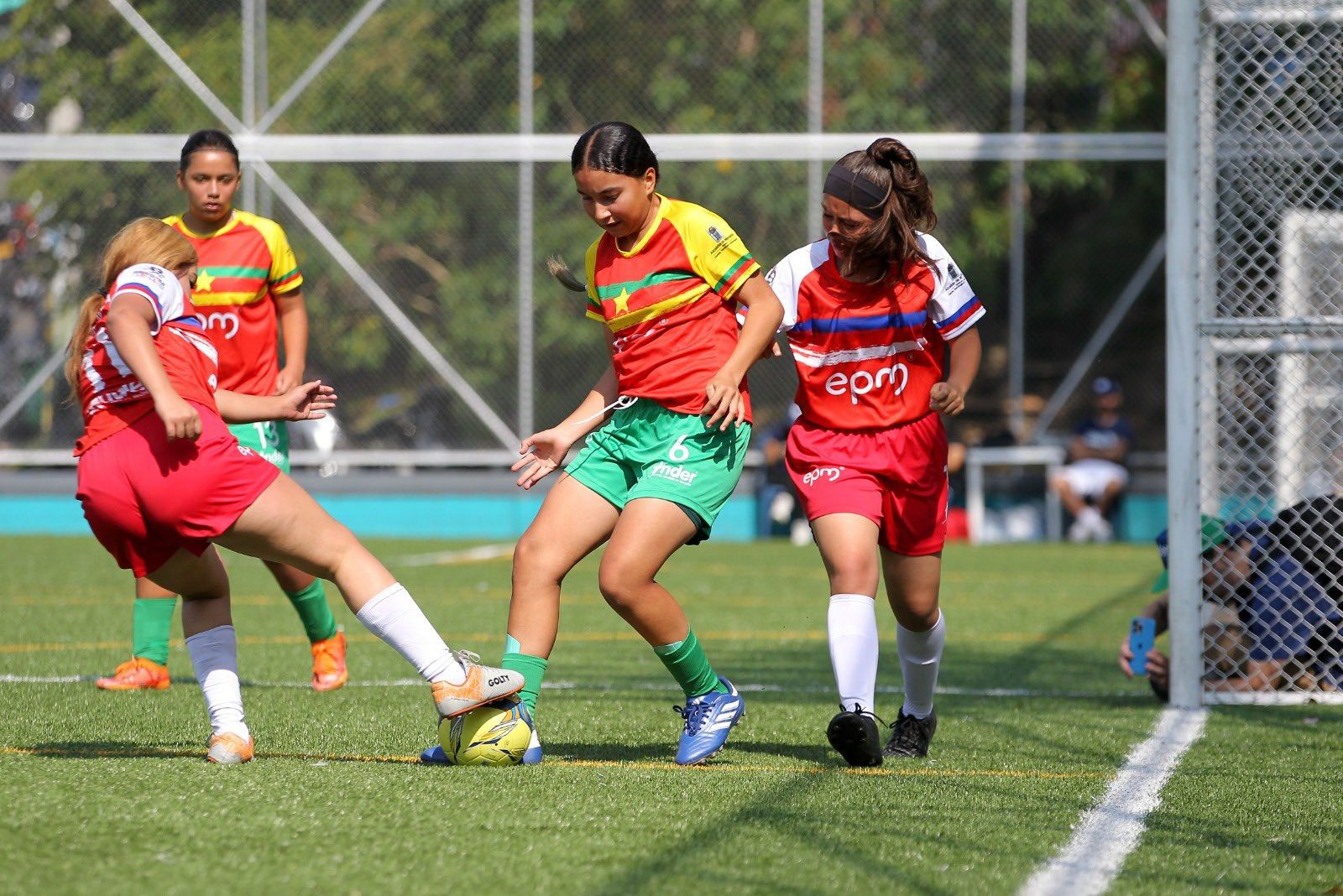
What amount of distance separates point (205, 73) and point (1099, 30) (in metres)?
8.88

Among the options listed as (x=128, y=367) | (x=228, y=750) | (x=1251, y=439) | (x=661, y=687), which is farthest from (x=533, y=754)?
(x=1251, y=439)

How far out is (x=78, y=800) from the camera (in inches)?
160

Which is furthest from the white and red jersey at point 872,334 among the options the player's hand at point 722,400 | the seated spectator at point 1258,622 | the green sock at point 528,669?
the seated spectator at point 1258,622

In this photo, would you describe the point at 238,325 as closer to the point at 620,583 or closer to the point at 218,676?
the point at 218,676

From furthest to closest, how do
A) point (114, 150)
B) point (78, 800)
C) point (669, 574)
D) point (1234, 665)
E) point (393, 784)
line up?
1. point (114, 150)
2. point (669, 574)
3. point (1234, 665)
4. point (393, 784)
5. point (78, 800)

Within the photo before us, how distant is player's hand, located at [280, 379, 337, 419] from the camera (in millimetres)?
4605

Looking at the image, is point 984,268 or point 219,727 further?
point 984,268

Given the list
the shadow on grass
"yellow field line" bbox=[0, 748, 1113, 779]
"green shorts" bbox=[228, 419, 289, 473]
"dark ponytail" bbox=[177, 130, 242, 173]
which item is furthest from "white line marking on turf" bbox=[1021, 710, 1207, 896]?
"dark ponytail" bbox=[177, 130, 242, 173]

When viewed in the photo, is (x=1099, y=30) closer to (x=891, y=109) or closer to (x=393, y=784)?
(x=891, y=109)

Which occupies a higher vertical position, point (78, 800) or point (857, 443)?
point (857, 443)

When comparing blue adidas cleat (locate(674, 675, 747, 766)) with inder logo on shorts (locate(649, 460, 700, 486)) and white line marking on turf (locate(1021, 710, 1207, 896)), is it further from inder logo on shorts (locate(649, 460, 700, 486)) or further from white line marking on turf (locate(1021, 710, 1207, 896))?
white line marking on turf (locate(1021, 710, 1207, 896))

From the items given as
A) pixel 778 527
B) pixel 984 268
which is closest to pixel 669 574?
pixel 778 527

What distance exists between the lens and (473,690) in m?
4.61

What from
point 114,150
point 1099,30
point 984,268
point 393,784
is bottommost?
point 393,784
